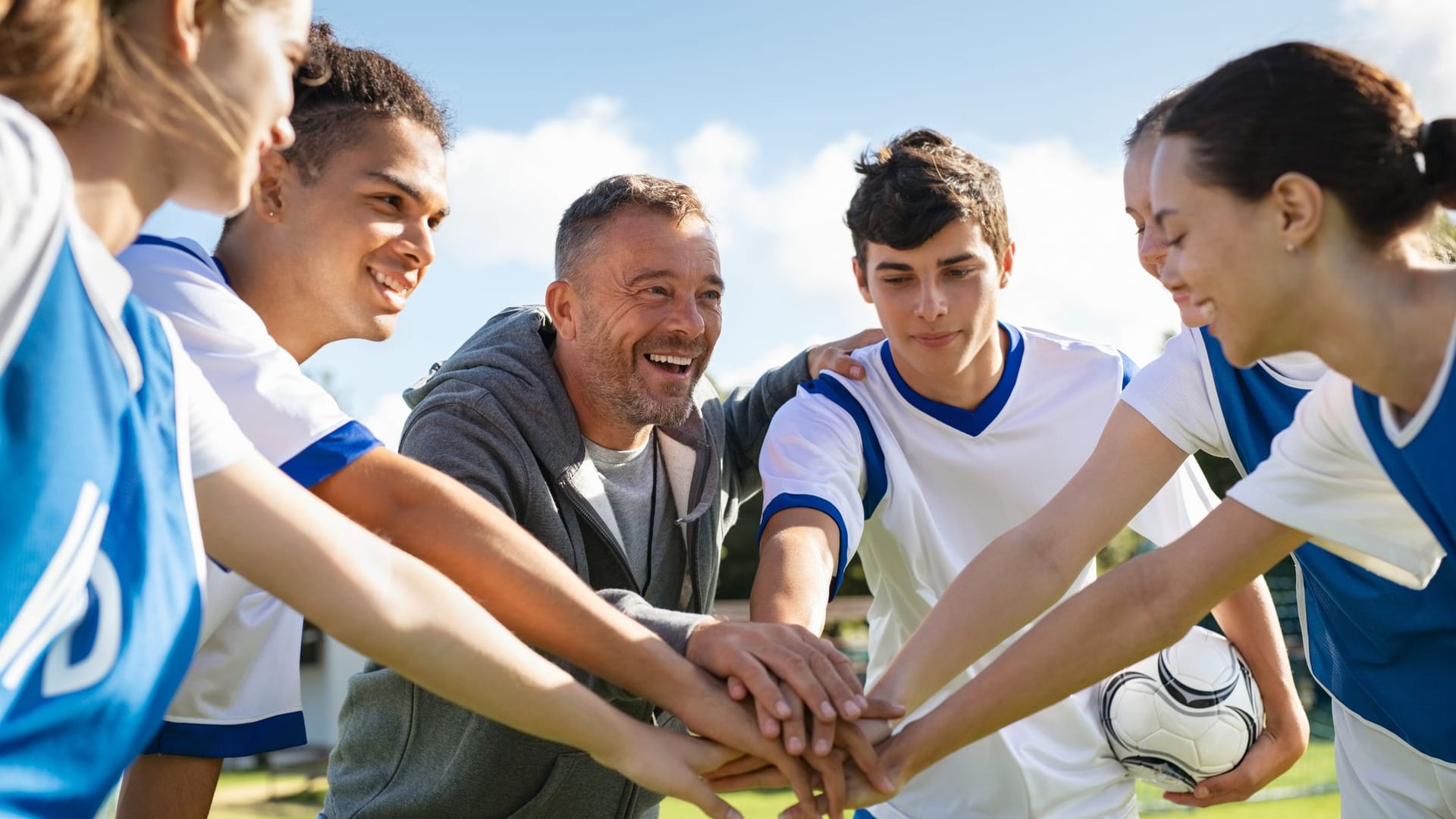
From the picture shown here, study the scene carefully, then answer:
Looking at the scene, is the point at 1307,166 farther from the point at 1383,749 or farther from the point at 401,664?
the point at 401,664

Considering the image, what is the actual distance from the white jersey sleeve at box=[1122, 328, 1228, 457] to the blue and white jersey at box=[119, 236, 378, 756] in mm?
2036

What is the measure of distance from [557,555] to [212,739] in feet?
3.40

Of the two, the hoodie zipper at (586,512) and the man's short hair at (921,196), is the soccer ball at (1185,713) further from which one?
the hoodie zipper at (586,512)

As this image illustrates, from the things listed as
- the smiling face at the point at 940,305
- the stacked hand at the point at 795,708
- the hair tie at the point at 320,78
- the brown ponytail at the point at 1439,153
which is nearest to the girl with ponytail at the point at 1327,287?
the brown ponytail at the point at 1439,153

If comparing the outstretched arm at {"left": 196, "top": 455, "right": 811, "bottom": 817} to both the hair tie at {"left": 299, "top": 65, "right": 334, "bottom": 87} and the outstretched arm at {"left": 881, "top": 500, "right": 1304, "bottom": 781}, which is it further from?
the hair tie at {"left": 299, "top": 65, "right": 334, "bottom": 87}

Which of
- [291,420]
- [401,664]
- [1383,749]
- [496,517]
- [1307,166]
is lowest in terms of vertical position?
[1383,749]

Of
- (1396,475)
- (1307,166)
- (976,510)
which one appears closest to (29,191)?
(1307,166)

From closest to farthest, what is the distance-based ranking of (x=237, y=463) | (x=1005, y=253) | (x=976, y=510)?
(x=237, y=463) < (x=976, y=510) < (x=1005, y=253)

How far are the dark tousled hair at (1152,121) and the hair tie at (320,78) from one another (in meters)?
2.44

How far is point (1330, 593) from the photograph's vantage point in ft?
10.2

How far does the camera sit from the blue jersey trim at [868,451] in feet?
13.0

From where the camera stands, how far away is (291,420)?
267 cm

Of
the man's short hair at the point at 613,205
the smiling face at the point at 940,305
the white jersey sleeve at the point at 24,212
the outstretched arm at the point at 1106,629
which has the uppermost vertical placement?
the man's short hair at the point at 613,205

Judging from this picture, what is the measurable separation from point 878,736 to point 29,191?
2461mm
